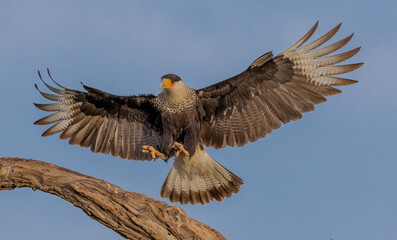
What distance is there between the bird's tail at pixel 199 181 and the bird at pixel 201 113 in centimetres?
2

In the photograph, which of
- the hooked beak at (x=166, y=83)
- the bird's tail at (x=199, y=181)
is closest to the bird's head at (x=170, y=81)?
the hooked beak at (x=166, y=83)

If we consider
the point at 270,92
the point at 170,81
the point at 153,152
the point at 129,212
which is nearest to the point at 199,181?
the point at 153,152

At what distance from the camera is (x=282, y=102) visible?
7.03 metres

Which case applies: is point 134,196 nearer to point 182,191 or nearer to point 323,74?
point 182,191

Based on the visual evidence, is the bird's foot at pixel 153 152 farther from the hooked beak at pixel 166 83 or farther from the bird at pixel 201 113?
the hooked beak at pixel 166 83

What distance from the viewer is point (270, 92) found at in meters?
7.07

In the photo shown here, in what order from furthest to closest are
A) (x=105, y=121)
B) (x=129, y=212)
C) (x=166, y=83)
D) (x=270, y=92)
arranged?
(x=105, y=121) < (x=270, y=92) < (x=166, y=83) < (x=129, y=212)

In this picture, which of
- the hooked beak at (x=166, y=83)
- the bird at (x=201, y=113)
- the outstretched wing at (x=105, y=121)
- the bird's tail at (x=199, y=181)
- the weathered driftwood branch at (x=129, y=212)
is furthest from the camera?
the outstretched wing at (x=105, y=121)

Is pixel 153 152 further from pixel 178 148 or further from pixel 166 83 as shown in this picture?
pixel 166 83

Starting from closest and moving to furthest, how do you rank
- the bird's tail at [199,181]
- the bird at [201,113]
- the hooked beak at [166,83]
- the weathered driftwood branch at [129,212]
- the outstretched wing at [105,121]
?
the weathered driftwood branch at [129,212] → the hooked beak at [166,83] → the bird at [201,113] → the bird's tail at [199,181] → the outstretched wing at [105,121]

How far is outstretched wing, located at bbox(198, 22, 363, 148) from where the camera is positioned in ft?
22.3

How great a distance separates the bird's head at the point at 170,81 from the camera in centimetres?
675

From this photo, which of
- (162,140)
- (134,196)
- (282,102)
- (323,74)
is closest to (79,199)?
(134,196)

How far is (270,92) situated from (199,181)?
1.84 meters
